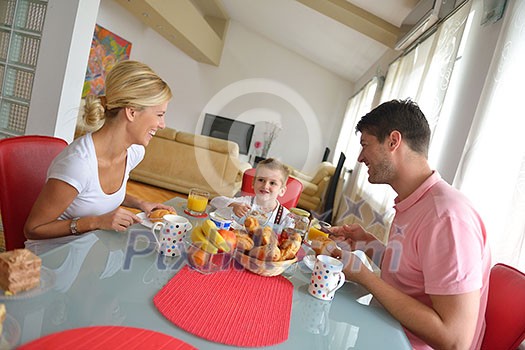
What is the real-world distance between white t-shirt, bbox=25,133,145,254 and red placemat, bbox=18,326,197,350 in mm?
540

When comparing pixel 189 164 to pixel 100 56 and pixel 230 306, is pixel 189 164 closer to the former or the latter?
pixel 100 56

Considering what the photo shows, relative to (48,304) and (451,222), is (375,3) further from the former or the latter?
(48,304)

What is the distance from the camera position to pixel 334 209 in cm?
529

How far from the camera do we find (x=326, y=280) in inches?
36.0

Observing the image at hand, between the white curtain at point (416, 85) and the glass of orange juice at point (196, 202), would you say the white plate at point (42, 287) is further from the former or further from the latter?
the white curtain at point (416, 85)

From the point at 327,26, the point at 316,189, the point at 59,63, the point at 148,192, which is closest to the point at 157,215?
the point at 59,63

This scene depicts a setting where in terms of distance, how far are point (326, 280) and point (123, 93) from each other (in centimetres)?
90

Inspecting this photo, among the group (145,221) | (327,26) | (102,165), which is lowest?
(145,221)

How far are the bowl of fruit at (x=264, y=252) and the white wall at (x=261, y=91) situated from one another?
7.28 metres

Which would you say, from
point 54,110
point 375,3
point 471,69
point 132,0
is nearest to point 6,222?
point 54,110

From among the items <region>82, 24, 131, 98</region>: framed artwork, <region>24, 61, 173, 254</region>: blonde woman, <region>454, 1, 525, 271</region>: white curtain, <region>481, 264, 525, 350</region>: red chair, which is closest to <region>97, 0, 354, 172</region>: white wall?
<region>82, 24, 131, 98</region>: framed artwork

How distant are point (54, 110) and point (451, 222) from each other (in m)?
2.43

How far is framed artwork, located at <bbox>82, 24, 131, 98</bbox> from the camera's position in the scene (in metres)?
5.70

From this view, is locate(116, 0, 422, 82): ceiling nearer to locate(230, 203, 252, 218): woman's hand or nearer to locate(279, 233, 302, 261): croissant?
locate(230, 203, 252, 218): woman's hand
